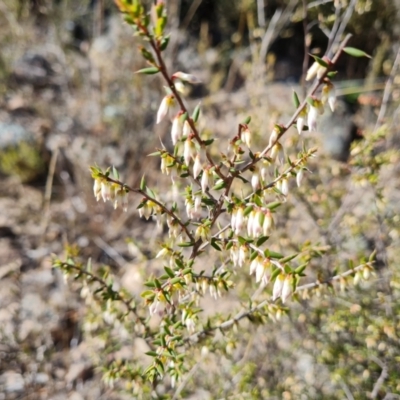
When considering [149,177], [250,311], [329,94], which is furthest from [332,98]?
[149,177]

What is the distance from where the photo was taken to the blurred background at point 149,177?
2.51m

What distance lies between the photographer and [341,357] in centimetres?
245

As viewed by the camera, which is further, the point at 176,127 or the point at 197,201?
the point at 197,201

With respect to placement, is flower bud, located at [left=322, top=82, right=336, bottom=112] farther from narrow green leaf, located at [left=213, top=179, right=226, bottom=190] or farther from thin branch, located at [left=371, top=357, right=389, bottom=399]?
thin branch, located at [left=371, top=357, right=389, bottom=399]

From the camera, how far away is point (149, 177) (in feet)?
14.3

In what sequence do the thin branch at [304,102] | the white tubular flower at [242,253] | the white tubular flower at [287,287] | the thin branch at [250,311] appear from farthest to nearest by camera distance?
the thin branch at [250,311] → the white tubular flower at [242,253] → the white tubular flower at [287,287] → the thin branch at [304,102]

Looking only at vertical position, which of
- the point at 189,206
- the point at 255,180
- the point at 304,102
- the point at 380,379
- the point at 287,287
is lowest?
the point at 380,379

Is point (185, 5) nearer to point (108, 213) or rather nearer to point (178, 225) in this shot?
point (108, 213)

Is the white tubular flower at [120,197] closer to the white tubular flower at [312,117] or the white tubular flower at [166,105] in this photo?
the white tubular flower at [166,105]

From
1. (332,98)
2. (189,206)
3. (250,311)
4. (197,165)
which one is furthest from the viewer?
(250,311)

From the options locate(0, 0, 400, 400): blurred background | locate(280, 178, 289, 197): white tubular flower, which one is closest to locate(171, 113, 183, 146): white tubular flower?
locate(280, 178, 289, 197): white tubular flower

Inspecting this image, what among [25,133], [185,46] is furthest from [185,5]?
[25,133]

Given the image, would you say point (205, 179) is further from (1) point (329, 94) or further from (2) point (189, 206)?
(1) point (329, 94)

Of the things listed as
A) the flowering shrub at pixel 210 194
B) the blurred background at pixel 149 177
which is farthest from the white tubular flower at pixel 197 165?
the blurred background at pixel 149 177
